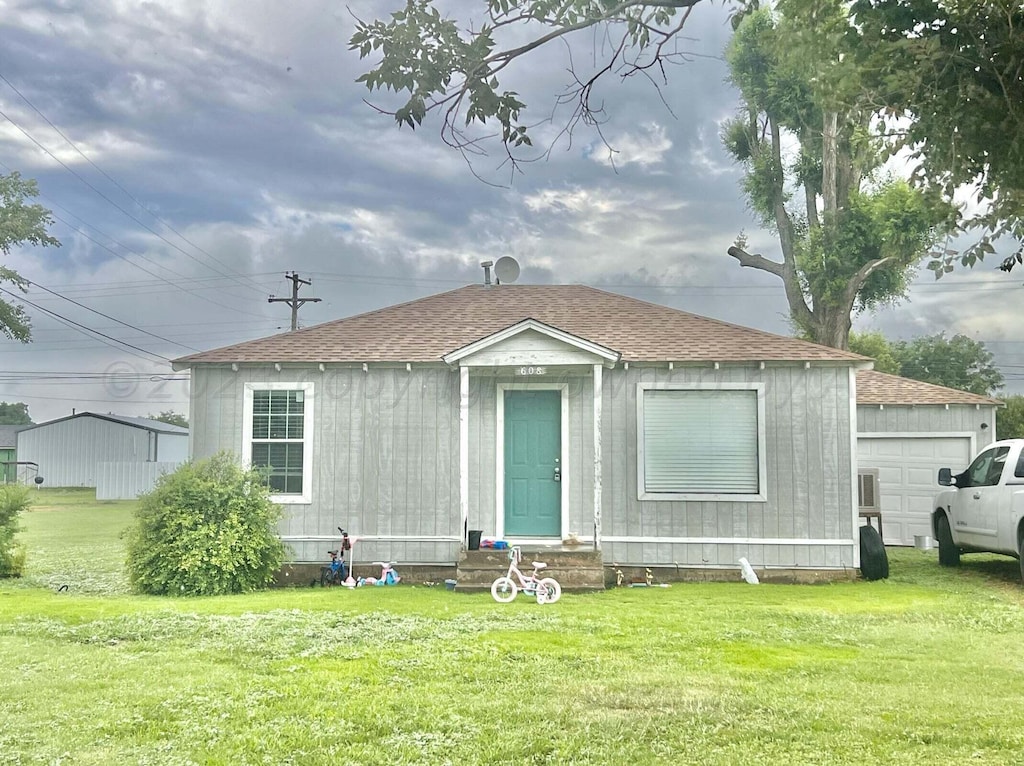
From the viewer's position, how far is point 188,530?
1077cm

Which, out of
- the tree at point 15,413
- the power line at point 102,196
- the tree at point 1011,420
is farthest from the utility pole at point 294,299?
the tree at point 15,413

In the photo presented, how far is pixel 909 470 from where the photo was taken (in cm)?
1606

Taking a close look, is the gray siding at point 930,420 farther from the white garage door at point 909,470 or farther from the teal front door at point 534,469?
the teal front door at point 534,469

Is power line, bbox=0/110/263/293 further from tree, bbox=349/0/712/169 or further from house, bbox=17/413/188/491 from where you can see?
tree, bbox=349/0/712/169

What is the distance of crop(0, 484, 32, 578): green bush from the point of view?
1255 centimetres

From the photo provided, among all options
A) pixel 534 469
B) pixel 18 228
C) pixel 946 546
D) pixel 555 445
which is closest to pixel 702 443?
pixel 555 445

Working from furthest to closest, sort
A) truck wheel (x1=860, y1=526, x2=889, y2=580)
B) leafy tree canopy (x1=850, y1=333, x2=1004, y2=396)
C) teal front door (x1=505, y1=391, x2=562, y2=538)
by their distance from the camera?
leafy tree canopy (x1=850, y1=333, x2=1004, y2=396)
teal front door (x1=505, y1=391, x2=562, y2=538)
truck wheel (x1=860, y1=526, x2=889, y2=580)

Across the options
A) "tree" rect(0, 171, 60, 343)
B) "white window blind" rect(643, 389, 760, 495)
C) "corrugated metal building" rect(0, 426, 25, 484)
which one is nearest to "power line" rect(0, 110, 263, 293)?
"tree" rect(0, 171, 60, 343)

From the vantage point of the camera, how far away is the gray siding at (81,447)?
4303 centimetres

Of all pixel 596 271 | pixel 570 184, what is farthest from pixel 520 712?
pixel 596 271

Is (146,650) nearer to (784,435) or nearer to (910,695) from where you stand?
(910,695)

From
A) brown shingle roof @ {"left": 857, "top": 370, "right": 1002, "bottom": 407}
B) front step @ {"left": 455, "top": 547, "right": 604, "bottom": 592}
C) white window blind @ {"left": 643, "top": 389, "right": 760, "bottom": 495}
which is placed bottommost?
front step @ {"left": 455, "top": 547, "right": 604, "bottom": 592}

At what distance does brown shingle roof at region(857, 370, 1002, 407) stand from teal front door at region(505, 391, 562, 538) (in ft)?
23.5

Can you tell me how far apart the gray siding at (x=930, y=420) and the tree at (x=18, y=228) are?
1074 inches
